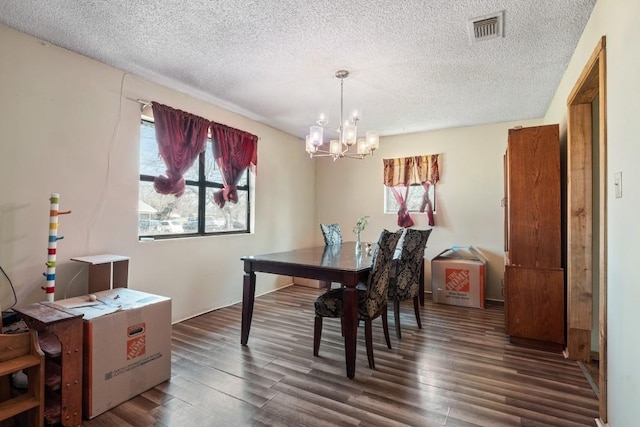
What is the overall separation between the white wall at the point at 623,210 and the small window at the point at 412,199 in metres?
3.09

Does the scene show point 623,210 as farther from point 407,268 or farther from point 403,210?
point 403,210

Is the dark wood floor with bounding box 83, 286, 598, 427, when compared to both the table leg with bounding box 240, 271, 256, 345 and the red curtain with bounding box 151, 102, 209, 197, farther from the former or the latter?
the red curtain with bounding box 151, 102, 209, 197

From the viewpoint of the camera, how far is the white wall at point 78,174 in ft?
7.55

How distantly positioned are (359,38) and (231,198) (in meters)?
2.37

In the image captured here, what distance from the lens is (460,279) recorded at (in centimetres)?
411

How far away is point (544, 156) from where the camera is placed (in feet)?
9.25

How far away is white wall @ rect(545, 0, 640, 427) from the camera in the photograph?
1.35m

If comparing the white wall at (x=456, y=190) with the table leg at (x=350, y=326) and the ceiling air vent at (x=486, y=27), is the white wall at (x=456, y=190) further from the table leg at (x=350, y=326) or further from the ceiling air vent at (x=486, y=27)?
the table leg at (x=350, y=326)

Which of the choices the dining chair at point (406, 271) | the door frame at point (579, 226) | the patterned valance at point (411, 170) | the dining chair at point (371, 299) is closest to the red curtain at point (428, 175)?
the patterned valance at point (411, 170)

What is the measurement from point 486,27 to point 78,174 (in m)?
3.26

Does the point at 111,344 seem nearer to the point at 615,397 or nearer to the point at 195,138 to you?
the point at 195,138

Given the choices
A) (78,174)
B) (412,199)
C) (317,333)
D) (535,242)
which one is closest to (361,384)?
(317,333)

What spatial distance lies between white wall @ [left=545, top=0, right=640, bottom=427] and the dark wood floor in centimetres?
52

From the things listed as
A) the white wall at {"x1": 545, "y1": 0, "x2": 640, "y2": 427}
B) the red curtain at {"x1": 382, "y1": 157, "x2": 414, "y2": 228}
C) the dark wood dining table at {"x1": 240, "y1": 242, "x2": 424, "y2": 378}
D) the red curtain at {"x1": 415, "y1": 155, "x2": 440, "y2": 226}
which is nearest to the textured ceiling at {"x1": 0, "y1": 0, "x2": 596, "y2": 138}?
the white wall at {"x1": 545, "y1": 0, "x2": 640, "y2": 427}
